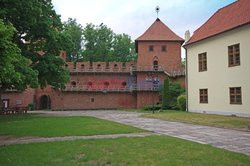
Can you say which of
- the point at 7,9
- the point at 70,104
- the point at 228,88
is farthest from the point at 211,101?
the point at 70,104

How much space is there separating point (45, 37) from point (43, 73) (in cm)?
340

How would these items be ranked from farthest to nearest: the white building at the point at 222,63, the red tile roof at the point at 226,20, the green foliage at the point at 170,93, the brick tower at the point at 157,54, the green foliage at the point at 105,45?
1. the green foliage at the point at 105,45
2. the brick tower at the point at 157,54
3. the green foliage at the point at 170,93
4. the red tile roof at the point at 226,20
5. the white building at the point at 222,63

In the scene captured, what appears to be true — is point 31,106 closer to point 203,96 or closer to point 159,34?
point 159,34

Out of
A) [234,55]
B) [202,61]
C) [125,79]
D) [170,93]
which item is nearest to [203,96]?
[202,61]

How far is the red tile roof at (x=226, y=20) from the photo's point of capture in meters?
23.7

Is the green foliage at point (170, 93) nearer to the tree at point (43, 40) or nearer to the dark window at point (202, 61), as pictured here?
the dark window at point (202, 61)

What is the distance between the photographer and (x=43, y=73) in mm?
27453

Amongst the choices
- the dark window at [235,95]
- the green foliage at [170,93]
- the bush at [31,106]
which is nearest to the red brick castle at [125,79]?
the bush at [31,106]

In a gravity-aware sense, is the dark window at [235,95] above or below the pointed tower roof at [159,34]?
below

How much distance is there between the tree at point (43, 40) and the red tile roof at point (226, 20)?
13.5 metres

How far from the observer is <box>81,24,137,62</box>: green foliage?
61500 millimetres

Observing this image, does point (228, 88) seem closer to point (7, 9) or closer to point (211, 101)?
point (211, 101)

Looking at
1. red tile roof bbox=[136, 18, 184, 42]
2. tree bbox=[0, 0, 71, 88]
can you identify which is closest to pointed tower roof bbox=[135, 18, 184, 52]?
red tile roof bbox=[136, 18, 184, 42]

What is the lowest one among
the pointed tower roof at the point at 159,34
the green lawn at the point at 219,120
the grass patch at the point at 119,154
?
the grass patch at the point at 119,154
